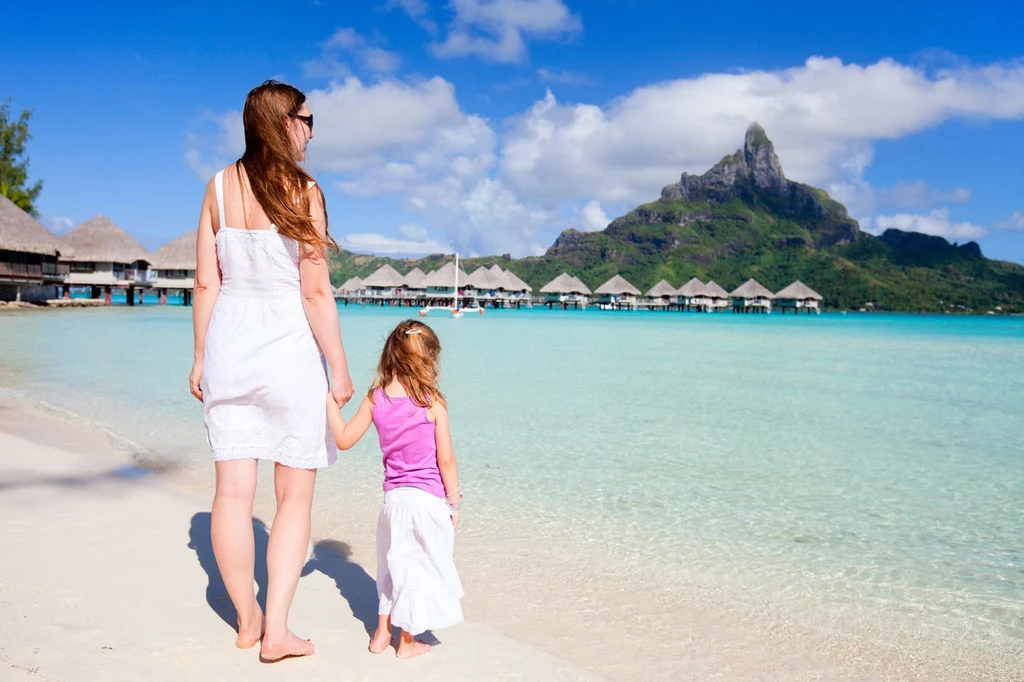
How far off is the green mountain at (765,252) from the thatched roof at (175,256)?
45751 mm

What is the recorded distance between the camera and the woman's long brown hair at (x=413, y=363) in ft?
7.13

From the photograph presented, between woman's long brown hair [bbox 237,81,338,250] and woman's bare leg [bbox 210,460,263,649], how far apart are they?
0.68 metres

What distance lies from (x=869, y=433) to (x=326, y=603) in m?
7.01

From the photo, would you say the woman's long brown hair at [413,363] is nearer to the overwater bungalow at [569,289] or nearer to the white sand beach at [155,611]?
the white sand beach at [155,611]

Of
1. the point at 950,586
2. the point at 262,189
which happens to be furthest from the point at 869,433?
the point at 262,189

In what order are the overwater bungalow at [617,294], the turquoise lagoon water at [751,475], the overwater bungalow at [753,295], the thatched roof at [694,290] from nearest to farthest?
the turquoise lagoon water at [751,475]
the overwater bungalow at [753,295]
the thatched roof at [694,290]
the overwater bungalow at [617,294]

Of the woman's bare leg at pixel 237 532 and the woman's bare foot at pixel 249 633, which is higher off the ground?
the woman's bare leg at pixel 237 532

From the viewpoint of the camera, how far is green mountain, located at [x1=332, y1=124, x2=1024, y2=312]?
3497 inches

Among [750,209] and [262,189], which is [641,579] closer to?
[262,189]

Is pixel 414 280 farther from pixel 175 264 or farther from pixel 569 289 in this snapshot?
pixel 175 264

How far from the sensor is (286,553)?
2139 mm

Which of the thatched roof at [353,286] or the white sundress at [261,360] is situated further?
the thatched roof at [353,286]

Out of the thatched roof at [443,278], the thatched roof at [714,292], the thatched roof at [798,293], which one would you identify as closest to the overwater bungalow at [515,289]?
the thatched roof at [443,278]

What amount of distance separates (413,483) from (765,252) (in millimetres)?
109896
